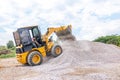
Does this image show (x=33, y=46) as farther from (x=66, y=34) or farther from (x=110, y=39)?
(x=110, y=39)

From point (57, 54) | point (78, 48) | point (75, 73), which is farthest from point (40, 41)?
point (75, 73)

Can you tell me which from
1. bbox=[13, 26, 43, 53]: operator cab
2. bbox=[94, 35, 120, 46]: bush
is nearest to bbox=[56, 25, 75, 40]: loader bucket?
bbox=[13, 26, 43, 53]: operator cab

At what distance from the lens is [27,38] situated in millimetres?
18250

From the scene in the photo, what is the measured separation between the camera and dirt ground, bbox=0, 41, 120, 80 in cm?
1270

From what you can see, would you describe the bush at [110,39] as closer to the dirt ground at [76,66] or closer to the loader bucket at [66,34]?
the dirt ground at [76,66]

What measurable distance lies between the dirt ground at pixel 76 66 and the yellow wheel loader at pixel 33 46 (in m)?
0.47

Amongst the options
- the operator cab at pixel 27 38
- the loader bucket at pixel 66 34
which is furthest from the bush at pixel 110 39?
the operator cab at pixel 27 38

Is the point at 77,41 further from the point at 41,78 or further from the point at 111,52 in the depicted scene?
the point at 41,78

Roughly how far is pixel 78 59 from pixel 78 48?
2617 mm

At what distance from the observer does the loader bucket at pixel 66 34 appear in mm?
20625

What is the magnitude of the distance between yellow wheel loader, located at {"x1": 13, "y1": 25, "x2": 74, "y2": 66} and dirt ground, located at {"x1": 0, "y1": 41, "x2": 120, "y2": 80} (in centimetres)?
47

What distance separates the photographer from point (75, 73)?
43.8ft

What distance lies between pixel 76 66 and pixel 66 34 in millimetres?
5519

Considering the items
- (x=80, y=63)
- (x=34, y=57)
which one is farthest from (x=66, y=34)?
(x=80, y=63)
